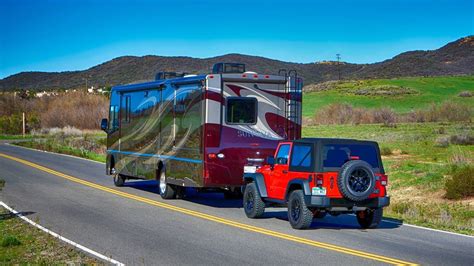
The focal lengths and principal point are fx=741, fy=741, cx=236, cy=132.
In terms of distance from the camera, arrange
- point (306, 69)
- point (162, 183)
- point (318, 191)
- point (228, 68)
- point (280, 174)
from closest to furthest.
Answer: point (318, 191) < point (280, 174) < point (228, 68) < point (162, 183) < point (306, 69)

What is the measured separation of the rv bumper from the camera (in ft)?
46.2

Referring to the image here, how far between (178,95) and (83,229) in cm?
600

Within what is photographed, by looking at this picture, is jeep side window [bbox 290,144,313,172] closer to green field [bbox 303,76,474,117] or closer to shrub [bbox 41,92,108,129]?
green field [bbox 303,76,474,117]

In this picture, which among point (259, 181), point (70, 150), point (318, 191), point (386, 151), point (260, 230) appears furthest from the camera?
point (70, 150)

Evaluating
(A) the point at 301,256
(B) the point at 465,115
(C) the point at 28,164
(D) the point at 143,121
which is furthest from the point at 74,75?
(A) the point at 301,256

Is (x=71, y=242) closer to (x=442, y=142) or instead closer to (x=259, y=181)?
(x=259, y=181)

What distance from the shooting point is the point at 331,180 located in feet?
46.7

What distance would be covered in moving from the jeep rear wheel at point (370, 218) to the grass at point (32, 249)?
6.16 metres

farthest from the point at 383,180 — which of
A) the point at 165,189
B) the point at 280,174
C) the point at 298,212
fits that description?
the point at 165,189

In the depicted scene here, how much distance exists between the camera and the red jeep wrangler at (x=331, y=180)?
14.2 metres

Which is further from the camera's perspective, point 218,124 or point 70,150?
point 70,150

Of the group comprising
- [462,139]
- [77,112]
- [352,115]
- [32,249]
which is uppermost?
[77,112]

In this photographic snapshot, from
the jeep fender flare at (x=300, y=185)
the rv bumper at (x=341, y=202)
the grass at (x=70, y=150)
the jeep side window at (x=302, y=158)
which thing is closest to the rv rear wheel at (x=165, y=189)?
the jeep fender flare at (x=300, y=185)

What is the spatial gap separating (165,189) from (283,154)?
5.98 metres
